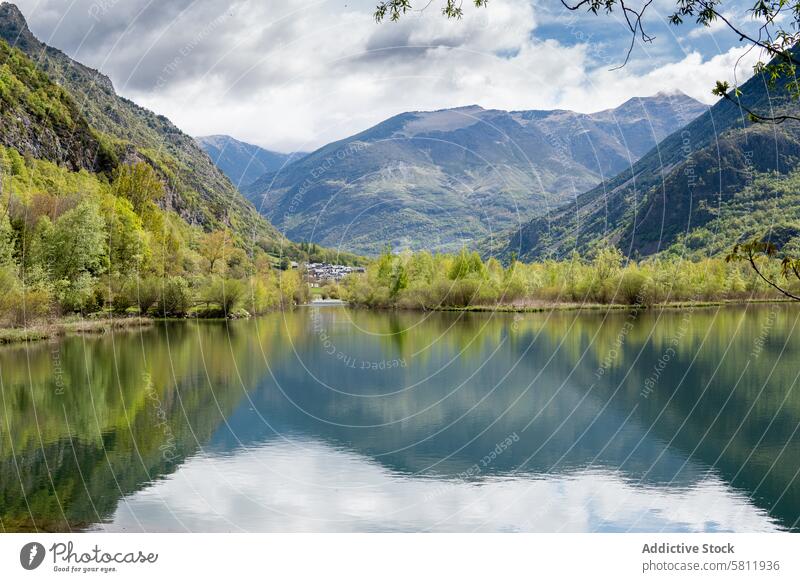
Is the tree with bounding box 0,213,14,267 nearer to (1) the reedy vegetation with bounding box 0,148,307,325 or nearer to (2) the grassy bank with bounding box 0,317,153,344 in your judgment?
(1) the reedy vegetation with bounding box 0,148,307,325

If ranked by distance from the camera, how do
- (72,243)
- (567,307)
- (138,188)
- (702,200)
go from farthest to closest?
1. (702,200)
2. (567,307)
3. (138,188)
4. (72,243)

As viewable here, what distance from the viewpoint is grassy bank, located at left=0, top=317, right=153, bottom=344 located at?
36.2 m

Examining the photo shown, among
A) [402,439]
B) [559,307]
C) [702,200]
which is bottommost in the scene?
[402,439]

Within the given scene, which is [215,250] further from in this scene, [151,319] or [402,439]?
[402,439]

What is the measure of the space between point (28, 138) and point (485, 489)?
235ft

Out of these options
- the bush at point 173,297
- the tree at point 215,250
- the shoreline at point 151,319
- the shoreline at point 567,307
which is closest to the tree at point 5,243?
the shoreline at point 151,319

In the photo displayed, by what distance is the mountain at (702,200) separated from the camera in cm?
10788

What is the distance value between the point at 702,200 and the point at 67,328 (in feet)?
393

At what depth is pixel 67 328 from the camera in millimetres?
44156

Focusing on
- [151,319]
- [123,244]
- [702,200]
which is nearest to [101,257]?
[123,244]

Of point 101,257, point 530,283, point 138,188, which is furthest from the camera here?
point 530,283

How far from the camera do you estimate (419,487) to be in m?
13.8

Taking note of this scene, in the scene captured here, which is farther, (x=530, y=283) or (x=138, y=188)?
(x=530, y=283)
